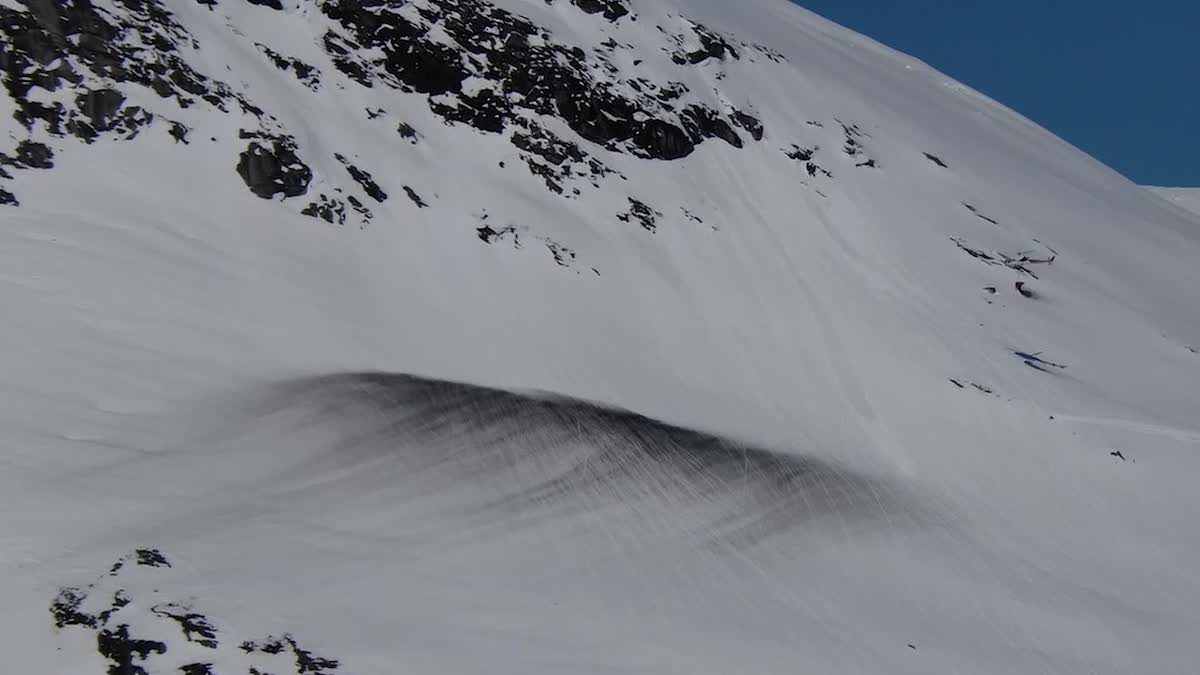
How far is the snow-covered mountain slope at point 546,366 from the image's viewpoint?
966 inches

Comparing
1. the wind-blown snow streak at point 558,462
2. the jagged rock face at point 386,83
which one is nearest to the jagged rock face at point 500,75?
the jagged rock face at point 386,83

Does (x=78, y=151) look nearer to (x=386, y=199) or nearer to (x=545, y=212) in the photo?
(x=386, y=199)

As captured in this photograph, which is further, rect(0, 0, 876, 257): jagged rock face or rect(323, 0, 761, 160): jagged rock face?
rect(323, 0, 761, 160): jagged rock face

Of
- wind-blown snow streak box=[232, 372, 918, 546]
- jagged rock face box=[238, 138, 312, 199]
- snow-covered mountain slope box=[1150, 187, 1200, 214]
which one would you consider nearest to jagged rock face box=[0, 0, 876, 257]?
jagged rock face box=[238, 138, 312, 199]

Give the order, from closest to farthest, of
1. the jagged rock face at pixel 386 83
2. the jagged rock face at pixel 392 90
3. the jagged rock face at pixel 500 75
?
1. the jagged rock face at pixel 386 83
2. the jagged rock face at pixel 392 90
3. the jagged rock face at pixel 500 75

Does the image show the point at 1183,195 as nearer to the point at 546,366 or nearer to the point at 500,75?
the point at 500,75

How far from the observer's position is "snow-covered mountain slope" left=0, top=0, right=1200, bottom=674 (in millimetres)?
24547

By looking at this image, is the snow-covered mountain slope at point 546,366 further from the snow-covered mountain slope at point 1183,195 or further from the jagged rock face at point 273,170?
the snow-covered mountain slope at point 1183,195

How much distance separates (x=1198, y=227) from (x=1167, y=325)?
14.3m

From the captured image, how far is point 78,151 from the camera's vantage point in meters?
32.8

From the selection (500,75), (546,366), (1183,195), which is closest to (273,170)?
(546,366)

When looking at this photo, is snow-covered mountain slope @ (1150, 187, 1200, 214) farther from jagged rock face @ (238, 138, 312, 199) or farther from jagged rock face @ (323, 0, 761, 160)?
jagged rock face @ (238, 138, 312, 199)

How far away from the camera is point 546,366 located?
108 feet

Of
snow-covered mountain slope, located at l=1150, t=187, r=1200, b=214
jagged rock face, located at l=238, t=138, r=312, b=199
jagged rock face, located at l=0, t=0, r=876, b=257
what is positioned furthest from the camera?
snow-covered mountain slope, located at l=1150, t=187, r=1200, b=214
